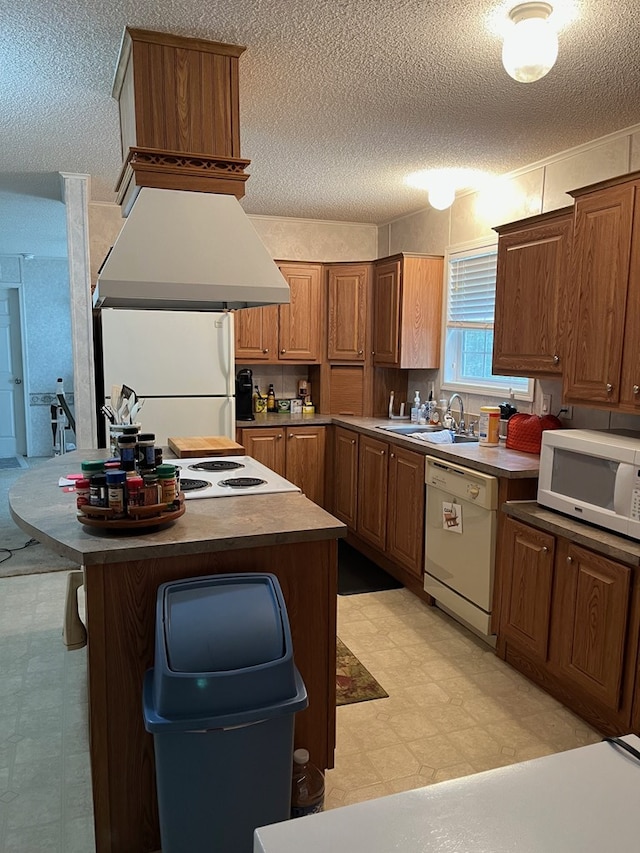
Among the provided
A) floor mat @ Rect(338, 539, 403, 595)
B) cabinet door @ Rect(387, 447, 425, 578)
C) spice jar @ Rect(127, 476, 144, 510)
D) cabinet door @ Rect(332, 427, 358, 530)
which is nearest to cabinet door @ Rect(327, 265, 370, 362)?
cabinet door @ Rect(332, 427, 358, 530)

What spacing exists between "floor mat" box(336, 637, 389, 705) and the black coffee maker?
2.23 metres

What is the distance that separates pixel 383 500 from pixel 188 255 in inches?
93.1

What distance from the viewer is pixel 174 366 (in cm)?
415

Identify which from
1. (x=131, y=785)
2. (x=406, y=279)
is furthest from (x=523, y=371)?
(x=131, y=785)

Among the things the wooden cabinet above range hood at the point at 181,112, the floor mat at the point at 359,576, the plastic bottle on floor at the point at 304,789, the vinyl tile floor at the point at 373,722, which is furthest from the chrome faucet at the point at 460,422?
the plastic bottle on floor at the point at 304,789

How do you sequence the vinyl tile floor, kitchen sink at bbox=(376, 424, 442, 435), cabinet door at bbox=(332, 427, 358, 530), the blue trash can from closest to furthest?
the blue trash can → the vinyl tile floor → kitchen sink at bbox=(376, 424, 442, 435) → cabinet door at bbox=(332, 427, 358, 530)

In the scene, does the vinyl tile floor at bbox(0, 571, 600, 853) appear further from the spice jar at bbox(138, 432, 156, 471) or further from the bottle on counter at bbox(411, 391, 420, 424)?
the bottle on counter at bbox(411, 391, 420, 424)

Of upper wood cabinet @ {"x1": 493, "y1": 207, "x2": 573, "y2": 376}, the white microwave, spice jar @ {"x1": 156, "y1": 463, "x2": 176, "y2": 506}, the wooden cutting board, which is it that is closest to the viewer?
spice jar @ {"x1": 156, "y1": 463, "x2": 176, "y2": 506}

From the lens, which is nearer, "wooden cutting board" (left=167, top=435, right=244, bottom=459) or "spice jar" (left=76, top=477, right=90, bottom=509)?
"spice jar" (left=76, top=477, right=90, bottom=509)

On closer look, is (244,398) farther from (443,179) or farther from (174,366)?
(443,179)

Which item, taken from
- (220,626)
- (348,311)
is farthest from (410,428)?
(220,626)

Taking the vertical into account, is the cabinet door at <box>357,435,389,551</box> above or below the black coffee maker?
below

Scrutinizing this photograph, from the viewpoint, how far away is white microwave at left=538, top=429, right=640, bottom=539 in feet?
7.64

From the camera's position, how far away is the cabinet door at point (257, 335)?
4.95 m
